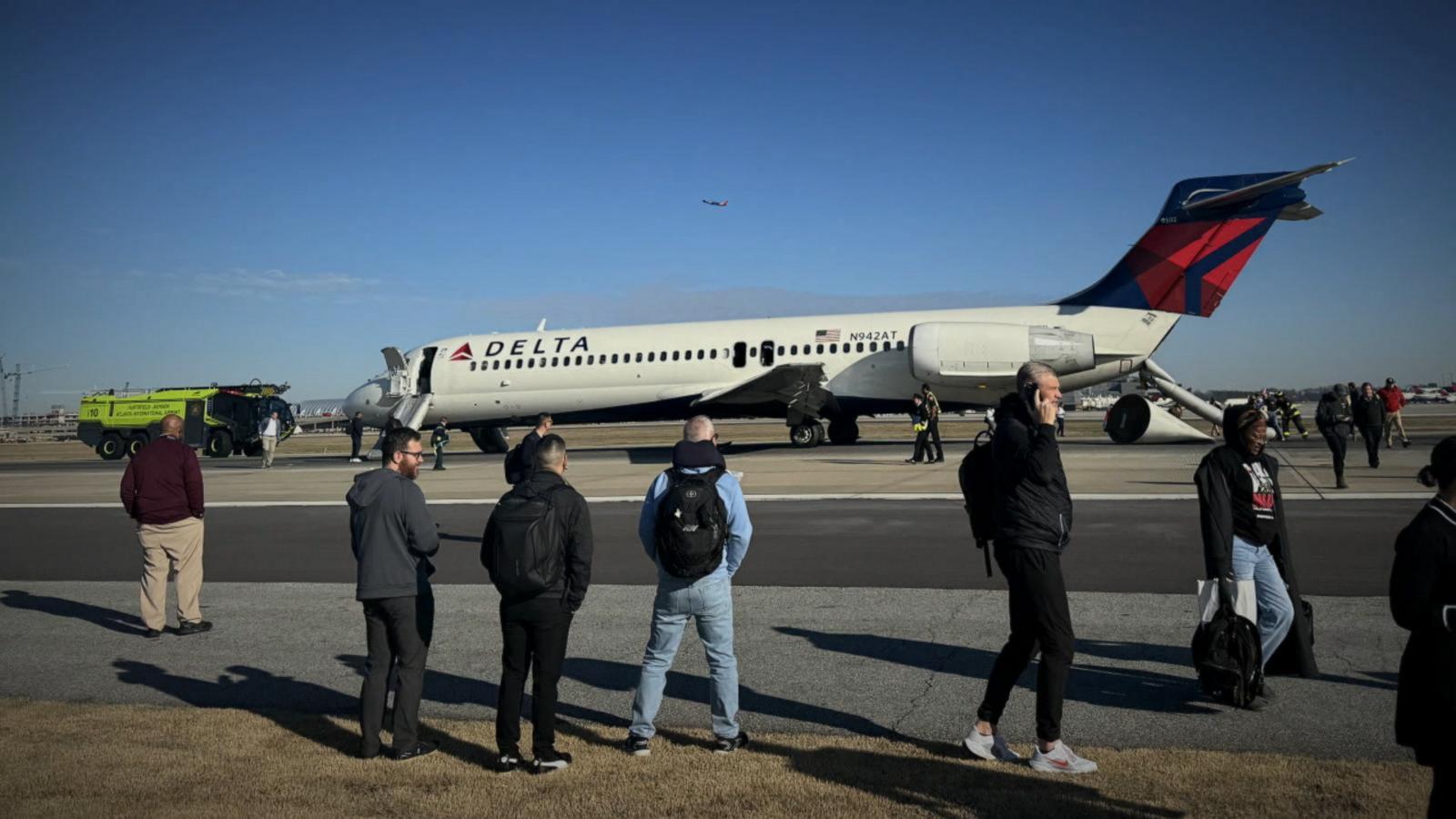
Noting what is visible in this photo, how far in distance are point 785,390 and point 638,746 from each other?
76.2 ft

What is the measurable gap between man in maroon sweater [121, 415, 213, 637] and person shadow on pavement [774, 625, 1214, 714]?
193 inches

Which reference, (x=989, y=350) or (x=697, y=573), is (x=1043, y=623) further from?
(x=989, y=350)

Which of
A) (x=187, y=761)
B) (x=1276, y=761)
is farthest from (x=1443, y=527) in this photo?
(x=187, y=761)

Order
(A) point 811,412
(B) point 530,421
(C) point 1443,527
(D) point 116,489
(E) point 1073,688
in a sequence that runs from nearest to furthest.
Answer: (C) point 1443,527 → (E) point 1073,688 → (D) point 116,489 → (A) point 811,412 → (B) point 530,421

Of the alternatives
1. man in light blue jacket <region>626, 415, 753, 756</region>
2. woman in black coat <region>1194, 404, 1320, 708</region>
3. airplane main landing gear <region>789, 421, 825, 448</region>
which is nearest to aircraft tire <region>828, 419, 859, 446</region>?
airplane main landing gear <region>789, 421, 825, 448</region>

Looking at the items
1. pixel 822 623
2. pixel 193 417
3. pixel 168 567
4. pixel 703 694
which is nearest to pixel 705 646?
pixel 703 694

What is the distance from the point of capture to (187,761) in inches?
201

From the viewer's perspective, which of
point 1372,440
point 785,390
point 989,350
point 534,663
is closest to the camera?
point 534,663

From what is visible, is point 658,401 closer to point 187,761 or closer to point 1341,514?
point 1341,514

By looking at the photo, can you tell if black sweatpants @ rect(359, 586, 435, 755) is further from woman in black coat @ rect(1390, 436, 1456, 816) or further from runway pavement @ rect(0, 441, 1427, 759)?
woman in black coat @ rect(1390, 436, 1456, 816)

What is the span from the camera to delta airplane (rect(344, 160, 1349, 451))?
80.7 feet

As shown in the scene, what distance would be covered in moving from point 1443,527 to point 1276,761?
68.3 inches

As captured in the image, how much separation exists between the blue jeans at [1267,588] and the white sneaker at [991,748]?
176 centimetres

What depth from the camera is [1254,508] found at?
554cm
